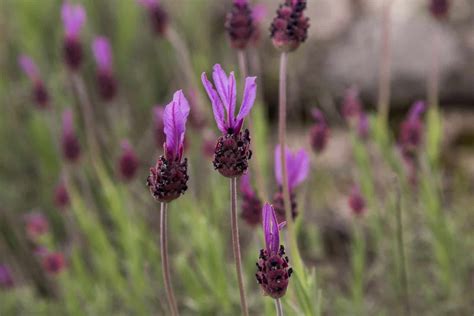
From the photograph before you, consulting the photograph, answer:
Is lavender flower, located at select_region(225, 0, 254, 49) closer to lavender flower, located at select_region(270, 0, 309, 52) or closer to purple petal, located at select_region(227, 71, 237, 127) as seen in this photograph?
lavender flower, located at select_region(270, 0, 309, 52)

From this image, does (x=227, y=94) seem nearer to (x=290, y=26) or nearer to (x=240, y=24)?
(x=290, y=26)

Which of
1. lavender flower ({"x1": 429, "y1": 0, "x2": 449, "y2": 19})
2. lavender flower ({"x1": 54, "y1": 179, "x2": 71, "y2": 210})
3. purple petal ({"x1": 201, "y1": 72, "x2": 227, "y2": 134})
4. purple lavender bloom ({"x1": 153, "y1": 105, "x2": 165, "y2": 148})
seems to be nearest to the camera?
purple petal ({"x1": 201, "y1": 72, "x2": 227, "y2": 134})

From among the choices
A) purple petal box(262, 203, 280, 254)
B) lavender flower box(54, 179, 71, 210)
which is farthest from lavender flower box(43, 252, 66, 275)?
purple petal box(262, 203, 280, 254)

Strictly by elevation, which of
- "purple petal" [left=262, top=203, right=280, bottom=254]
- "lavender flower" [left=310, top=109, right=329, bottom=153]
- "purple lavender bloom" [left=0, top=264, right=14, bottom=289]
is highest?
"lavender flower" [left=310, top=109, right=329, bottom=153]

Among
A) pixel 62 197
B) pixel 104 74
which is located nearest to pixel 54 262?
pixel 62 197

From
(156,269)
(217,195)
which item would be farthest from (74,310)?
(217,195)
